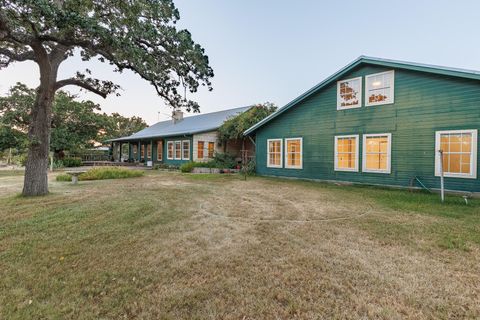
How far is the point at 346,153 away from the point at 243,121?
7805mm

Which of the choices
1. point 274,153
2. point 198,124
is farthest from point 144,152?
point 274,153

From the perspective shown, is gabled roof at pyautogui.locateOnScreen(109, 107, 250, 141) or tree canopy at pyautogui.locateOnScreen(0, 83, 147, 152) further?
tree canopy at pyautogui.locateOnScreen(0, 83, 147, 152)

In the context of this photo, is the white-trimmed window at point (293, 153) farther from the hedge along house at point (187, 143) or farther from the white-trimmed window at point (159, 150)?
the white-trimmed window at point (159, 150)

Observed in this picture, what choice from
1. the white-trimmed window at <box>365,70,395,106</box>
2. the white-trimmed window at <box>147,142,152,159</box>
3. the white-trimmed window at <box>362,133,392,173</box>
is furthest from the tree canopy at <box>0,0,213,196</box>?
the white-trimmed window at <box>147,142,152,159</box>

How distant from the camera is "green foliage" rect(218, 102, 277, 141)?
1583 centimetres

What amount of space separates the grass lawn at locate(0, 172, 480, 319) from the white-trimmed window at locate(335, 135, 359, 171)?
14.5ft

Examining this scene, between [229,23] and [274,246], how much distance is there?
1629 centimetres

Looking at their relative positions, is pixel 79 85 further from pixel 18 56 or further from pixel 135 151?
pixel 135 151

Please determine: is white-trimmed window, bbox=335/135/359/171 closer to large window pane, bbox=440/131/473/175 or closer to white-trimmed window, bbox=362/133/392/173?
white-trimmed window, bbox=362/133/392/173

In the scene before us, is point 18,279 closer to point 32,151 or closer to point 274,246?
point 274,246

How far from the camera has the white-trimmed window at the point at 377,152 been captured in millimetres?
8750

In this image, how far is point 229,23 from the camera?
1542 centimetres

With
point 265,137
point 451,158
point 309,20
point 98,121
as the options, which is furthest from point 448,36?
point 98,121

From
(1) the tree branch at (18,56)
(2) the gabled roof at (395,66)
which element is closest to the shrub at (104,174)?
(1) the tree branch at (18,56)
